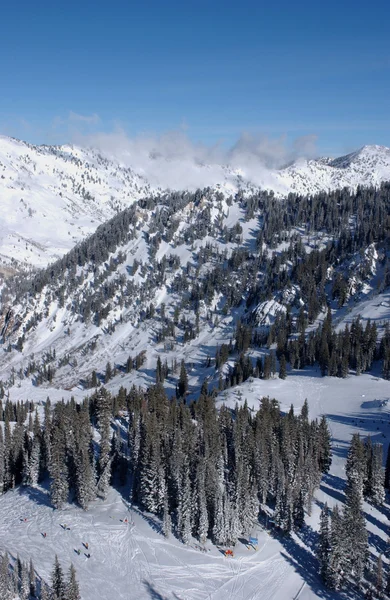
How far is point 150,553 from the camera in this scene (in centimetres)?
6519

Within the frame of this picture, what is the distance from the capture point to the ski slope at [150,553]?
58.8 meters

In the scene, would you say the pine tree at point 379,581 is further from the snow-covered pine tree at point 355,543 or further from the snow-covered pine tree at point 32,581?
the snow-covered pine tree at point 32,581

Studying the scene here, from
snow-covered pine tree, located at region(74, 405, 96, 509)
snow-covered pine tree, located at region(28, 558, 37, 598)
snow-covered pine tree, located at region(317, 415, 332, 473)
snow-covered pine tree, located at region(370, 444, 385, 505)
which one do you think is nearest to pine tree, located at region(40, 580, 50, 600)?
snow-covered pine tree, located at region(28, 558, 37, 598)

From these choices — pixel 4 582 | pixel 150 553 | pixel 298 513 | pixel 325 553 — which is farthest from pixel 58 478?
pixel 325 553

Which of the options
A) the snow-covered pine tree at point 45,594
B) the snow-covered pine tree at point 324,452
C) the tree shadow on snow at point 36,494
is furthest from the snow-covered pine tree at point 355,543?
the tree shadow on snow at point 36,494

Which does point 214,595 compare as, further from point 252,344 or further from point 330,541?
point 252,344

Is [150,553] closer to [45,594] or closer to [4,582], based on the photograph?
[45,594]

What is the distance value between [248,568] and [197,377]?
369 ft

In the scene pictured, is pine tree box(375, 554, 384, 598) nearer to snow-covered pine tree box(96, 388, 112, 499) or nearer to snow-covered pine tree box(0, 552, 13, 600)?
snow-covered pine tree box(0, 552, 13, 600)

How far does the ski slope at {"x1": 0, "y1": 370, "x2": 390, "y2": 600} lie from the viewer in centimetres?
5881

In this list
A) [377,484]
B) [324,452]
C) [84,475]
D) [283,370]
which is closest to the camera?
[84,475]

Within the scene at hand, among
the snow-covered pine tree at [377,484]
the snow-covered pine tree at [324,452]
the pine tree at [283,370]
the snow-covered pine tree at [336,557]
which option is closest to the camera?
the snow-covered pine tree at [336,557]

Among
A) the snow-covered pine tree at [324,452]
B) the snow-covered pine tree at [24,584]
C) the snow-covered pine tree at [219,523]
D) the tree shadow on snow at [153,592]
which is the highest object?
the snow-covered pine tree at [324,452]

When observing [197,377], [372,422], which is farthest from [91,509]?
[197,377]
